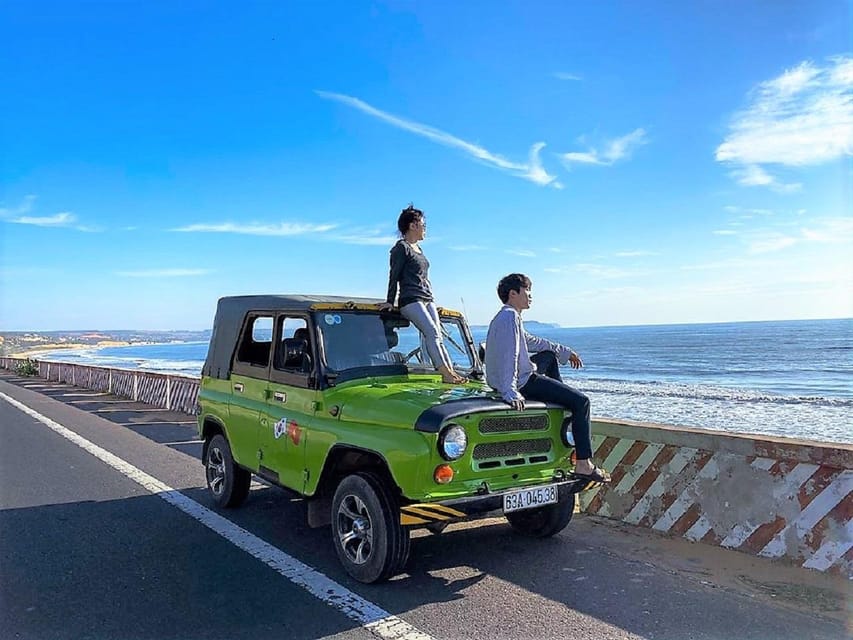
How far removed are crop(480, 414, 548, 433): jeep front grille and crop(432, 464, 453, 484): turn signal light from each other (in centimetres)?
40

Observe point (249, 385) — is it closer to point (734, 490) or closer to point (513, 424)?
point (513, 424)

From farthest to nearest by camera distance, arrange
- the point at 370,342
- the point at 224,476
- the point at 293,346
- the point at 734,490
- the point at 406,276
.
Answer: the point at 224,476
the point at 406,276
the point at 370,342
the point at 293,346
the point at 734,490

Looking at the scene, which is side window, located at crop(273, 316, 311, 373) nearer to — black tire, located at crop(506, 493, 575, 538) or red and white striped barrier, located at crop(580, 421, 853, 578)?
black tire, located at crop(506, 493, 575, 538)

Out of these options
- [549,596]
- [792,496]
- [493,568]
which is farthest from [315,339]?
[792,496]

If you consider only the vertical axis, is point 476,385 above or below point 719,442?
above

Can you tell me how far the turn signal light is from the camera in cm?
433

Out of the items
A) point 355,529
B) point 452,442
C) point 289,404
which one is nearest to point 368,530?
point 355,529

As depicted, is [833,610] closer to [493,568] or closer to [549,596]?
[549,596]

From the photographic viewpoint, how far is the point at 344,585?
462 centimetres

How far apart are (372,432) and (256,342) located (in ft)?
7.61

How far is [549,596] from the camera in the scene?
14.6 feet

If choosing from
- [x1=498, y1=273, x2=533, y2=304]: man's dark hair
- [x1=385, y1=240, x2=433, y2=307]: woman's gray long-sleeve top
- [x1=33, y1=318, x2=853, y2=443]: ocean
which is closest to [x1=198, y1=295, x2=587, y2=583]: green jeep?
[x1=385, y1=240, x2=433, y2=307]: woman's gray long-sleeve top

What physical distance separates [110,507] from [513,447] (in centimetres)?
470

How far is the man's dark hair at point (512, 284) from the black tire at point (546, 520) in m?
1.77
